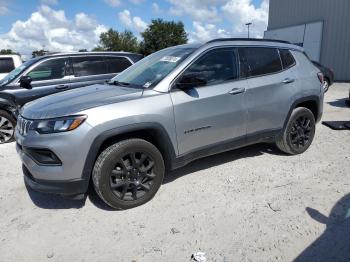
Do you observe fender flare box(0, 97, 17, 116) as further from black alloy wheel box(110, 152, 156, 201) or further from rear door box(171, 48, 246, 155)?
rear door box(171, 48, 246, 155)

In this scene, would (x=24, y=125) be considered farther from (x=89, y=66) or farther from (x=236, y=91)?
(x=89, y=66)

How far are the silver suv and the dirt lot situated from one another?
1.21ft

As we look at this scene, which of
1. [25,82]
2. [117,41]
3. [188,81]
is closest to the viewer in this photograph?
[188,81]

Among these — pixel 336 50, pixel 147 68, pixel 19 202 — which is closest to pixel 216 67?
pixel 147 68

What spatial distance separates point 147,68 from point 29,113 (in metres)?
1.57

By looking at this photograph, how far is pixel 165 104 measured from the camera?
3537mm

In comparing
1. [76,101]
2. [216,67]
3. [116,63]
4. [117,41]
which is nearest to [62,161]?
[76,101]

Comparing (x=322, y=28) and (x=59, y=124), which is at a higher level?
(x=322, y=28)

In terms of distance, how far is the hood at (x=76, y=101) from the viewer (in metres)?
3.21

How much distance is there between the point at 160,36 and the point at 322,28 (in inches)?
1638

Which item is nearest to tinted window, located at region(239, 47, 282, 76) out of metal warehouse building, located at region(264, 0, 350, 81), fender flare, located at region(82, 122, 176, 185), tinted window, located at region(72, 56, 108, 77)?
fender flare, located at region(82, 122, 176, 185)

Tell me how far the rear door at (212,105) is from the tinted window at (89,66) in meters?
3.75

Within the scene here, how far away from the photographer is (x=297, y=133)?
4980 millimetres

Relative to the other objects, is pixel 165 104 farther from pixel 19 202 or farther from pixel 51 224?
pixel 19 202
